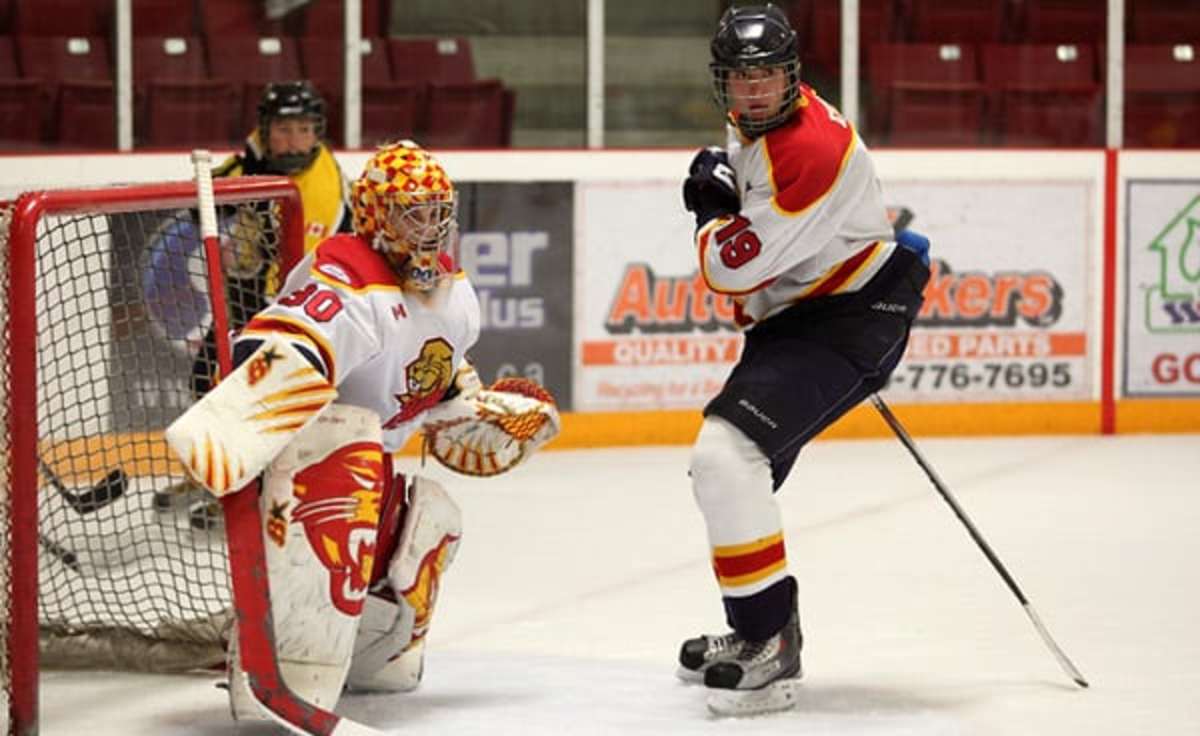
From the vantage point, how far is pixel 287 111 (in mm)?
5801

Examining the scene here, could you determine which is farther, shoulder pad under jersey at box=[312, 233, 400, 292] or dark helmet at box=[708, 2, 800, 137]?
dark helmet at box=[708, 2, 800, 137]

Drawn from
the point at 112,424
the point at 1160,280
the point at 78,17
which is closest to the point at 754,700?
the point at 112,424

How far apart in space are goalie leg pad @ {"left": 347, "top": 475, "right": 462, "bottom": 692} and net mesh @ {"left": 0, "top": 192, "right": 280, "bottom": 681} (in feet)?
1.09

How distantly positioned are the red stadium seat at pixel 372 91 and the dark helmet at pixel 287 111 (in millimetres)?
1196

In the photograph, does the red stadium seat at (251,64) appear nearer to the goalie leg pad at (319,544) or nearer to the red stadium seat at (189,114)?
the red stadium seat at (189,114)

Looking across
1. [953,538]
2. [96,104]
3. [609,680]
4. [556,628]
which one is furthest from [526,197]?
[609,680]

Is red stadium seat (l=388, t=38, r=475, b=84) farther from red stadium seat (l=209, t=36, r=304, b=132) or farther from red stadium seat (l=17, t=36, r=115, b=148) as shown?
red stadium seat (l=17, t=36, r=115, b=148)

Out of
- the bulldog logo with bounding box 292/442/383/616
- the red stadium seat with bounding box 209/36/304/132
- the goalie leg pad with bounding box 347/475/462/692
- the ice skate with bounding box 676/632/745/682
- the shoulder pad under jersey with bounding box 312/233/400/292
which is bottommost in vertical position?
the ice skate with bounding box 676/632/745/682

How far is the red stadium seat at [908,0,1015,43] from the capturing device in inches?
307

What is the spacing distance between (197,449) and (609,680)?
101 centimetres

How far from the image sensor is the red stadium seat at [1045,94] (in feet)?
25.1

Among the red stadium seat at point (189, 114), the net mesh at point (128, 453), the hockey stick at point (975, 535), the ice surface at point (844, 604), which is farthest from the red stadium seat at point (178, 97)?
the hockey stick at point (975, 535)

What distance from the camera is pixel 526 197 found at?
23.1 feet

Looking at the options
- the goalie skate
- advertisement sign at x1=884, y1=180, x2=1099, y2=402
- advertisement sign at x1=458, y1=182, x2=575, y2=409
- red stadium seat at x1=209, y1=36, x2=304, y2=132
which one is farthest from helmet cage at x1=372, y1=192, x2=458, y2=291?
advertisement sign at x1=884, y1=180, x2=1099, y2=402
